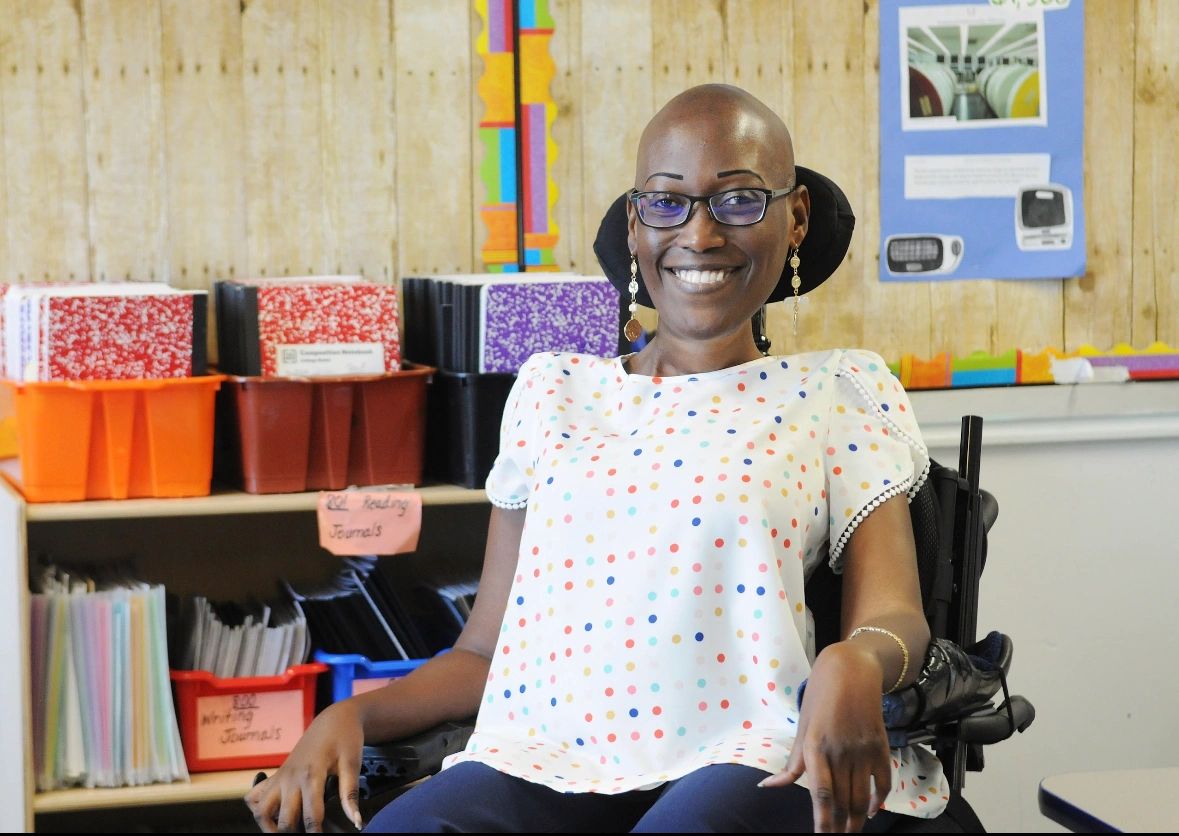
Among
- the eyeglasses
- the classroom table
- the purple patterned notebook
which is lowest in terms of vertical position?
the classroom table

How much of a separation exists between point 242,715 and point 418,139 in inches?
42.9

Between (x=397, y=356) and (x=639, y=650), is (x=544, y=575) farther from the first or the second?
(x=397, y=356)

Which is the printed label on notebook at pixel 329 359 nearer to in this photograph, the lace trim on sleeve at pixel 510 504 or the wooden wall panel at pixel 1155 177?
the lace trim on sleeve at pixel 510 504

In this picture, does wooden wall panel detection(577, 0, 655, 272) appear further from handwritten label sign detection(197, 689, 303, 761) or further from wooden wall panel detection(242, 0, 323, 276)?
handwritten label sign detection(197, 689, 303, 761)

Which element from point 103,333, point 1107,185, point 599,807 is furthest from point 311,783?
point 1107,185

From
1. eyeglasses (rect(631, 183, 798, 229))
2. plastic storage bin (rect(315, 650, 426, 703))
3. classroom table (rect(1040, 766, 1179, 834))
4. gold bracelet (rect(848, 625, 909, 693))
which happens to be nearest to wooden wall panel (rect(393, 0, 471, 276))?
plastic storage bin (rect(315, 650, 426, 703))

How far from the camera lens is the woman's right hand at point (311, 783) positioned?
144 cm

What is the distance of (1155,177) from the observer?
281 cm

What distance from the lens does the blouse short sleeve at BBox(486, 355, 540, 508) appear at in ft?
5.61

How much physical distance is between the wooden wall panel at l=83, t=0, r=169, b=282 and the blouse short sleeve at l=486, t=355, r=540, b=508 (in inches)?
42.8

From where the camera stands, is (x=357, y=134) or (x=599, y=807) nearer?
(x=599, y=807)

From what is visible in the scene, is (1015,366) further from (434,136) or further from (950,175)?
(434,136)

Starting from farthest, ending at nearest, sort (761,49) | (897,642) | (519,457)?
1. (761,49)
2. (519,457)
3. (897,642)

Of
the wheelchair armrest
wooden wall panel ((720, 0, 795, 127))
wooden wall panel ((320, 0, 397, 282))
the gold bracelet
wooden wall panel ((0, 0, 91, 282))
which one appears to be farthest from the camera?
wooden wall panel ((720, 0, 795, 127))
